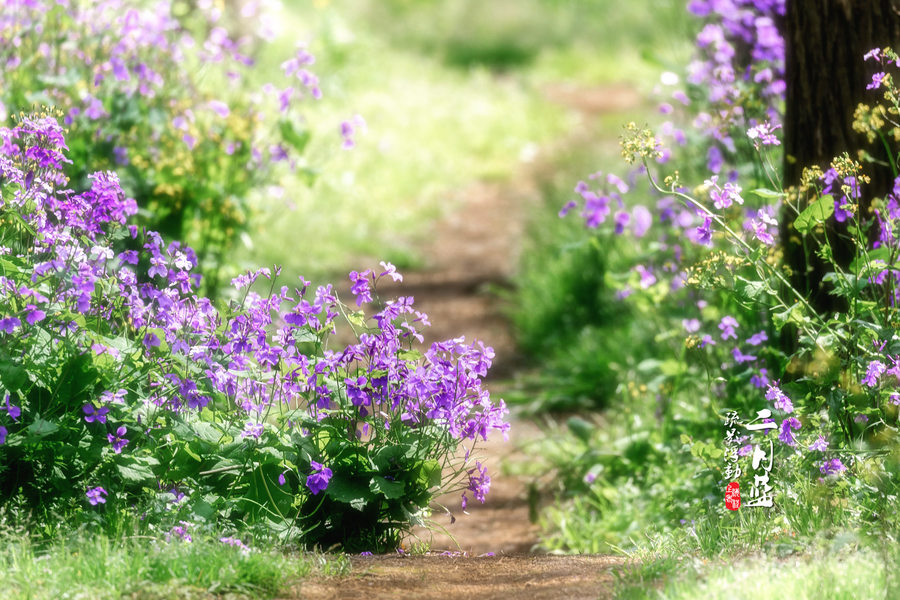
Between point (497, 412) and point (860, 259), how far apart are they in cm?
118

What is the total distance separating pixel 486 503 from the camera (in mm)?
4801

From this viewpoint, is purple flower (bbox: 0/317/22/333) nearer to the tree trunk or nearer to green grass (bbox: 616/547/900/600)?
green grass (bbox: 616/547/900/600)

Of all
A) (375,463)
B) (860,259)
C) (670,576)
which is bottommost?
(670,576)

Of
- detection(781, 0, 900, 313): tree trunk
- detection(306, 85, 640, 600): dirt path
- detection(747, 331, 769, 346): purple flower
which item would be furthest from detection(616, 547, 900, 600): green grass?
detection(781, 0, 900, 313): tree trunk

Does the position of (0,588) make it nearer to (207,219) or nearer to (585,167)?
(207,219)

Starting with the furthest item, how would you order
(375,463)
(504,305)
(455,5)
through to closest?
(455,5) < (504,305) < (375,463)

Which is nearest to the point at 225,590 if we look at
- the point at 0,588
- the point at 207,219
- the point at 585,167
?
the point at 0,588

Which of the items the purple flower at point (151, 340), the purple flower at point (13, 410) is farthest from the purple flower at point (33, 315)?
the purple flower at point (151, 340)

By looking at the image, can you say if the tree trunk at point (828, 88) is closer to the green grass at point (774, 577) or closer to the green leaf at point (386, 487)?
the green grass at point (774, 577)

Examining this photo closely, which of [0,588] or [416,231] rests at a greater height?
[416,231]

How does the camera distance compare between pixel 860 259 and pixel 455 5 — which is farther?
pixel 455 5

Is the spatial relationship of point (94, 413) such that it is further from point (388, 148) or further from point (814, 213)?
point (388, 148)

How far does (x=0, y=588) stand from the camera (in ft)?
8.39

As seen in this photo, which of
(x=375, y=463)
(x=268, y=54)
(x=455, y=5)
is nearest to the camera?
(x=375, y=463)
